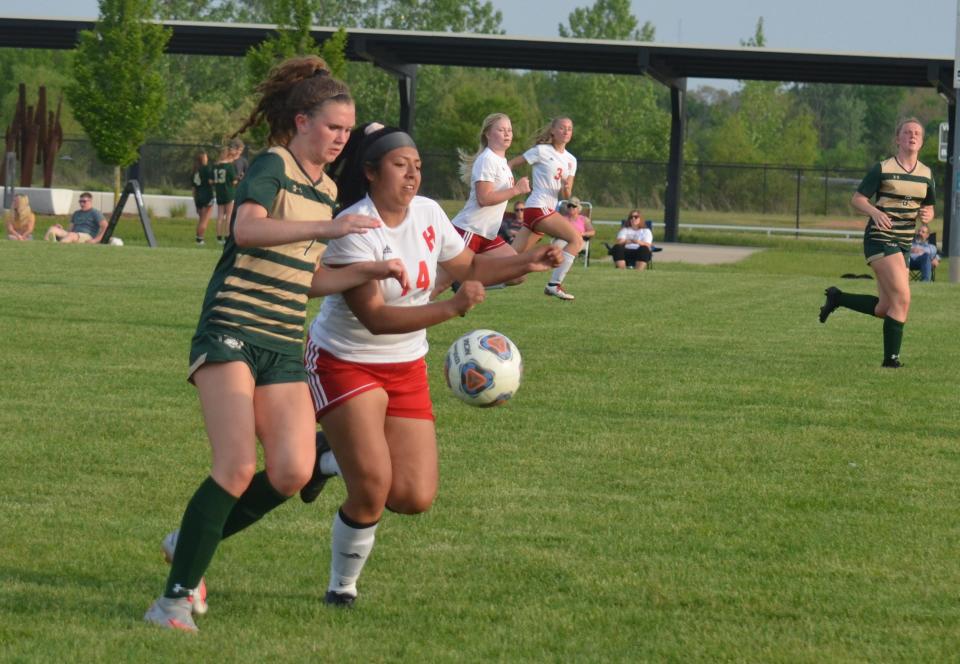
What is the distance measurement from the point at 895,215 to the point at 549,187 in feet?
17.5

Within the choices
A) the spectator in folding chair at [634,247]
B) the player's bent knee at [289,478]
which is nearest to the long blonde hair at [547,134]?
the spectator in folding chair at [634,247]

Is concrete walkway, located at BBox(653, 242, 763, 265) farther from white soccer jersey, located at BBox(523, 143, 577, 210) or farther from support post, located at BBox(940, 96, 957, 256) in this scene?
white soccer jersey, located at BBox(523, 143, 577, 210)

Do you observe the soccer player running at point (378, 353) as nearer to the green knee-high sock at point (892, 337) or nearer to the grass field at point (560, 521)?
the grass field at point (560, 521)

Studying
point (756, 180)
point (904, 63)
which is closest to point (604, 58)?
point (904, 63)

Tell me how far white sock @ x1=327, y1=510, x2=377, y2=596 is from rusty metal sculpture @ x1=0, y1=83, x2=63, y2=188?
3903 cm

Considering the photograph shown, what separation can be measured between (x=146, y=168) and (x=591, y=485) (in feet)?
168

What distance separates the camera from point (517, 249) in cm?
1823

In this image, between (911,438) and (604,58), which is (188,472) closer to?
(911,438)

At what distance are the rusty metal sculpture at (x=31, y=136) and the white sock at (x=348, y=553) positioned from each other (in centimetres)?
3903

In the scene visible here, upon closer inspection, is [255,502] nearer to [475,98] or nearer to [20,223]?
[20,223]

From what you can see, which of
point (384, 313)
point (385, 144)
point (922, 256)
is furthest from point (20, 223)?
point (384, 313)

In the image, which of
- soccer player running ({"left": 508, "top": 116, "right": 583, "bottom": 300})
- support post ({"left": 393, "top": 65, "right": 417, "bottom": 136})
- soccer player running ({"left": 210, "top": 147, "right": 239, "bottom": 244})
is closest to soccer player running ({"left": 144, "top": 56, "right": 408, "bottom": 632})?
soccer player running ({"left": 508, "top": 116, "right": 583, "bottom": 300})

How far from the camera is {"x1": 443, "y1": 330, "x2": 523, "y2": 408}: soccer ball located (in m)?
6.44

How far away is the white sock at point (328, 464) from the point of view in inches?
244
